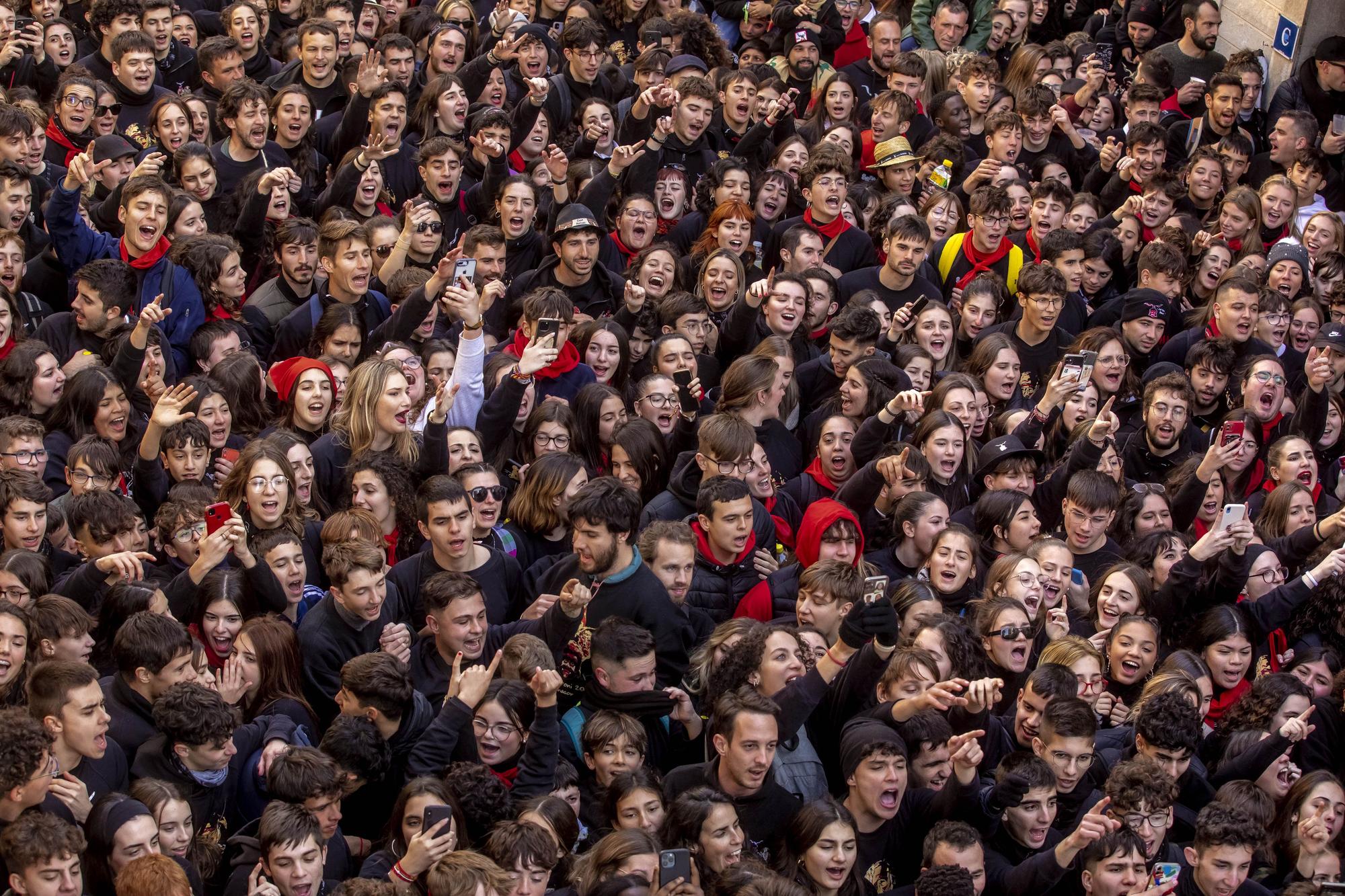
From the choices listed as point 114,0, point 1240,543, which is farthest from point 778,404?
point 114,0

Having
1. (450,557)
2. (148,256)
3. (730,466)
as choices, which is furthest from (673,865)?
(148,256)

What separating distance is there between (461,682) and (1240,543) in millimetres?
3817

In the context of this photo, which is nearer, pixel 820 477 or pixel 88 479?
pixel 88 479

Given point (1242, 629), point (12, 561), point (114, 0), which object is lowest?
point (1242, 629)

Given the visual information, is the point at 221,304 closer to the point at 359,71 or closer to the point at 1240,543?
the point at 359,71

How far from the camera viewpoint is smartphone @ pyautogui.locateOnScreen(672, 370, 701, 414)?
9.24m

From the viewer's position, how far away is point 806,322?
404 inches

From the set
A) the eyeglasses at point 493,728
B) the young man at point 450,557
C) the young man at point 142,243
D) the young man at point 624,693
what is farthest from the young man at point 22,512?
the young man at point 624,693

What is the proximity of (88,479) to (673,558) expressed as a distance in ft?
8.27

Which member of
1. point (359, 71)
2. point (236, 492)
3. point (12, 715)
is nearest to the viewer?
point (12, 715)

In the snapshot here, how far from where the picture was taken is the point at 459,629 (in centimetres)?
741

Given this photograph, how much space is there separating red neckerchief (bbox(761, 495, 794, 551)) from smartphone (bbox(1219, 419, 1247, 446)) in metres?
2.21

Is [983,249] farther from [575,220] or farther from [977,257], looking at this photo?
[575,220]

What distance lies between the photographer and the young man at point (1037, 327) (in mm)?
10320
